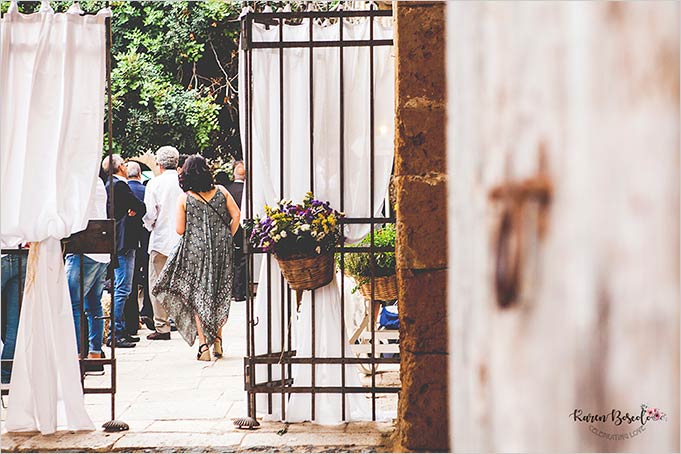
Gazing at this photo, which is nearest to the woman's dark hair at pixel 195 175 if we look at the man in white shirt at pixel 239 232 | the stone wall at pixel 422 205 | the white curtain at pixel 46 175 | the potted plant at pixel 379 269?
the potted plant at pixel 379 269

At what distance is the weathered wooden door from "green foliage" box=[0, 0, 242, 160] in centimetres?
1268

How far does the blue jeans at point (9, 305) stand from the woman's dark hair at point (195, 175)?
157 centimetres

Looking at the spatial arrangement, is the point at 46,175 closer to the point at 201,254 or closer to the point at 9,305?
the point at 9,305

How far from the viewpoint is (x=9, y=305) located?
5.95 metres

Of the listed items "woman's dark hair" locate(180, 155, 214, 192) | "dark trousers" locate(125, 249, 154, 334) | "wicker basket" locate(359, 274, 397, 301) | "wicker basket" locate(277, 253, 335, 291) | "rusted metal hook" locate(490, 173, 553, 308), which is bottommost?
"dark trousers" locate(125, 249, 154, 334)

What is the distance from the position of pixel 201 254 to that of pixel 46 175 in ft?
7.01

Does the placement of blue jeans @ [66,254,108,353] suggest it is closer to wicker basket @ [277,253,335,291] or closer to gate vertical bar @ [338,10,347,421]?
wicker basket @ [277,253,335,291]

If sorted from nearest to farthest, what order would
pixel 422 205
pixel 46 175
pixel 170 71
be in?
pixel 422 205 → pixel 46 175 → pixel 170 71

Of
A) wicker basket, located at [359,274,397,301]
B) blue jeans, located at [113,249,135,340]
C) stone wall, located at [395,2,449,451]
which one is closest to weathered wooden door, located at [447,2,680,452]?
stone wall, located at [395,2,449,451]

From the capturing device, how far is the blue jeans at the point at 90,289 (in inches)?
262

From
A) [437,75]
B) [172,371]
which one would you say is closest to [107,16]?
[437,75]

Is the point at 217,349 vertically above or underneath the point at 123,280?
underneath

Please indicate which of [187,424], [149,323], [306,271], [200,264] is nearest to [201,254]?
[200,264]

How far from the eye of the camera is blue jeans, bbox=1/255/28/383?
585 centimetres
